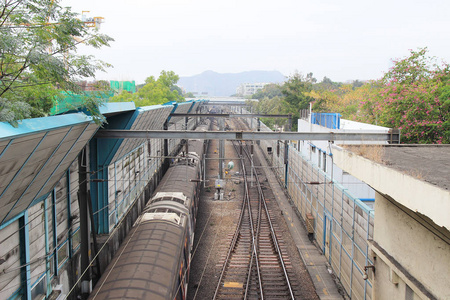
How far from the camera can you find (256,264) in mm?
13805

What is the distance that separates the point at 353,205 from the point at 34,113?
9.59 m

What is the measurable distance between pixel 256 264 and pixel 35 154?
9765 mm

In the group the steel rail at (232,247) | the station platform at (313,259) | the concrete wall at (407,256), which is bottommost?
the station platform at (313,259)

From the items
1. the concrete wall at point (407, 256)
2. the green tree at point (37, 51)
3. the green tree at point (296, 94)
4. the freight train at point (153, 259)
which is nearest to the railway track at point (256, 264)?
the freight train at point (153, 259)

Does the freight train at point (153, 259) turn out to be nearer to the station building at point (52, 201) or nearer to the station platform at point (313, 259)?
the station building at point (52, 201)

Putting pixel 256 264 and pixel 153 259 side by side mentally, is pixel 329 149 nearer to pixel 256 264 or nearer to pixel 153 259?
pixel 256 264

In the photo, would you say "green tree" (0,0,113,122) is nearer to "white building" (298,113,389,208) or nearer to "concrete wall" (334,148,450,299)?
"concrete wall" (334,148,450,299)

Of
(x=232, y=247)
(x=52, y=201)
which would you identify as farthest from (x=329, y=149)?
(x=52, y=201)

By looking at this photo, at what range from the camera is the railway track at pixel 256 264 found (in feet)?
39.2

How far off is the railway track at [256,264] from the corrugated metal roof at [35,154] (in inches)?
256

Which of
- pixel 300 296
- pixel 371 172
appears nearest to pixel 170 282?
pixel 371 172

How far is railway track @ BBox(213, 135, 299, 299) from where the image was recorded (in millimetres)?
11961

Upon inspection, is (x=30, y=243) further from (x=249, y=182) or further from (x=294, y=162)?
(x=249, y=182)

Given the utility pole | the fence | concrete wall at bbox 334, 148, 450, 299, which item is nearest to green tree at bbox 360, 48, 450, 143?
the fence
